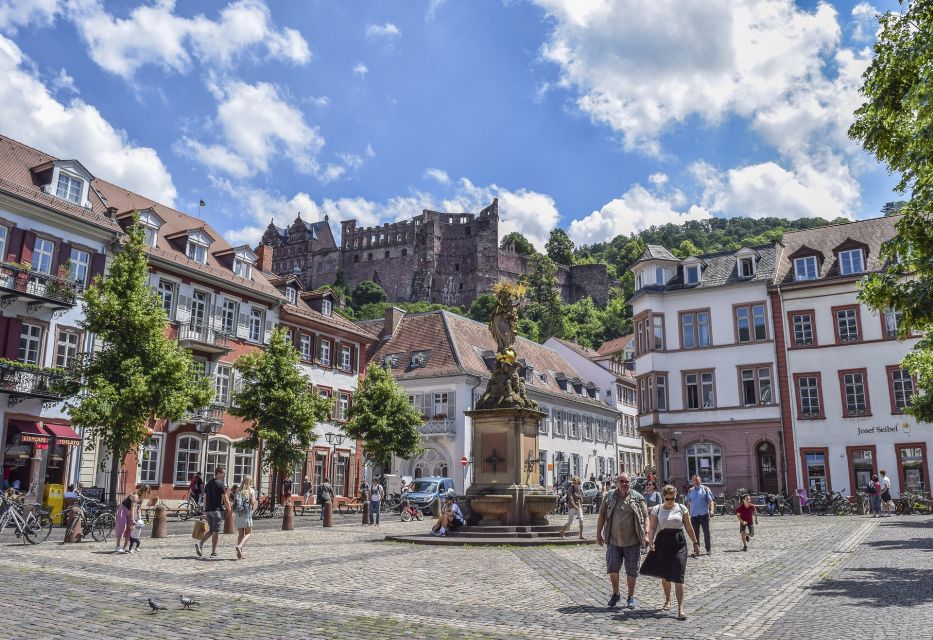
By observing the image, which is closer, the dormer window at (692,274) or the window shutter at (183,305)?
the window shutter at (183,305)

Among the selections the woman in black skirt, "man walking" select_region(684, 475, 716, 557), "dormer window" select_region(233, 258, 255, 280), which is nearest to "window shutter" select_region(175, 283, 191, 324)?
"dormer window" select_region(233, 258, 255, 280)

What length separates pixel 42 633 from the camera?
7.83 metres

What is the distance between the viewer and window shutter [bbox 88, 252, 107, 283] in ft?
99.1

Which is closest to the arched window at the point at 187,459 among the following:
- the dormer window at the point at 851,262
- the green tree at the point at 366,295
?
the dormer window at the point at 851,262

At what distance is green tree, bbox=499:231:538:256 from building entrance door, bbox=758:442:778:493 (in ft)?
352

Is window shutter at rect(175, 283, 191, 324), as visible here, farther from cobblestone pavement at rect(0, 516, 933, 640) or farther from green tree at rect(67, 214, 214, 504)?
cobblestone pavement at rect(0, 516, 933, 640)

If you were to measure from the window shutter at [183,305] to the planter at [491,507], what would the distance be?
19227 mm

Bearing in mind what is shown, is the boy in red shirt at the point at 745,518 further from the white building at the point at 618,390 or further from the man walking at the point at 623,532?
the white building at the point at 618,390

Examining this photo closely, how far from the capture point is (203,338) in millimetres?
34344

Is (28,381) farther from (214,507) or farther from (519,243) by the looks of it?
(519,243)

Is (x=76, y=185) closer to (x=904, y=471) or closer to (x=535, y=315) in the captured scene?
(x=904, y=471)

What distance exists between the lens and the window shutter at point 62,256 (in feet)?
94.1

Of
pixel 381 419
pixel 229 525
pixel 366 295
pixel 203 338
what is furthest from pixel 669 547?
pixel 366 295

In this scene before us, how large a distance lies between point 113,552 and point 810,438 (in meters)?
33.0
